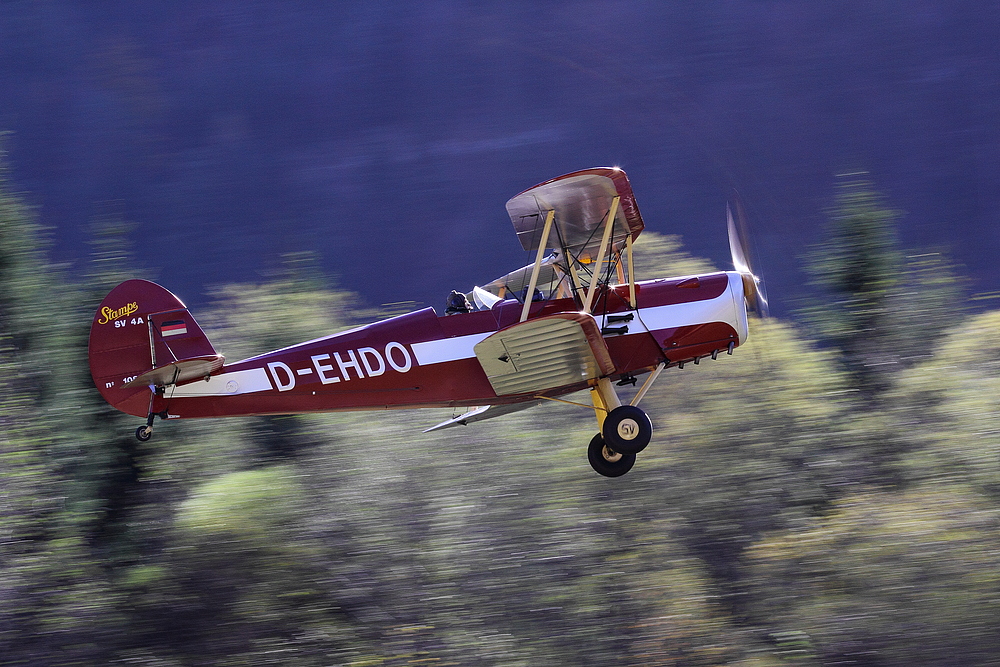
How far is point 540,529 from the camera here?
579 inches

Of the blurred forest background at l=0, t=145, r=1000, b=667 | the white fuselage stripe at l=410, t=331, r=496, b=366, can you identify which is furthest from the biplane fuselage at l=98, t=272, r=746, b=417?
the blurred forest background at l=0, t=145, r=1000, b=667

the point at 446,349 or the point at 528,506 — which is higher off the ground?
the point at 446,349

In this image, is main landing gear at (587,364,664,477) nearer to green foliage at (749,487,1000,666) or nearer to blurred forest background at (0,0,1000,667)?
blurred forest background at (0,0,1000,667)

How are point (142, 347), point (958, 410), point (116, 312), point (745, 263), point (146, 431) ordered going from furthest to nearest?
point (958, 410)
point (745, 263)
point (116, 312)
point (142, 347)
point (146, 431)

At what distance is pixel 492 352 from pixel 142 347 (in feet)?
11.4

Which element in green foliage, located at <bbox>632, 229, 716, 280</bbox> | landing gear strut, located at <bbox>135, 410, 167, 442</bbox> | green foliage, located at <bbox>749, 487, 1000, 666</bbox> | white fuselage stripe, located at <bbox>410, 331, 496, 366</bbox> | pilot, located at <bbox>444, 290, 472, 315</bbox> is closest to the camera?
landing gear strut, located at <bbox>135, 410, 167, 442</bbox>

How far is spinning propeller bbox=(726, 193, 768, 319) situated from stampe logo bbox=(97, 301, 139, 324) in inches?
229

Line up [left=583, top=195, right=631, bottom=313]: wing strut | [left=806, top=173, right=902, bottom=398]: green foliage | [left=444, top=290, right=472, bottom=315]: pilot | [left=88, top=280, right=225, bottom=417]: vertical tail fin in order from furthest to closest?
1. [left=806, top=173, right=902, bottom=398]: green foliage
2. [left=88, top=280, right=225, bottom=417]: vertical tail fin
3. [left=444, top=290, right=472, bottom=315]: pilot
4. [left=583, top=195, right=631, bottom=313]: wing strut

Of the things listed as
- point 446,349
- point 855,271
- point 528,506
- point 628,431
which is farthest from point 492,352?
point 855,271

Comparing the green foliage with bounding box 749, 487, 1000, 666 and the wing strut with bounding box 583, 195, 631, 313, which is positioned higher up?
the wing strut with bounding box 583, 195, 631, 313

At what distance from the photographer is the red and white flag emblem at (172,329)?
9258 millimetres

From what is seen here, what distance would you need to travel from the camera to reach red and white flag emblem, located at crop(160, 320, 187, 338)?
9.26 metres

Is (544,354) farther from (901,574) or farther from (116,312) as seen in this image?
(901,574)

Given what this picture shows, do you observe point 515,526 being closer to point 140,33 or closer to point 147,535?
point 147,535
